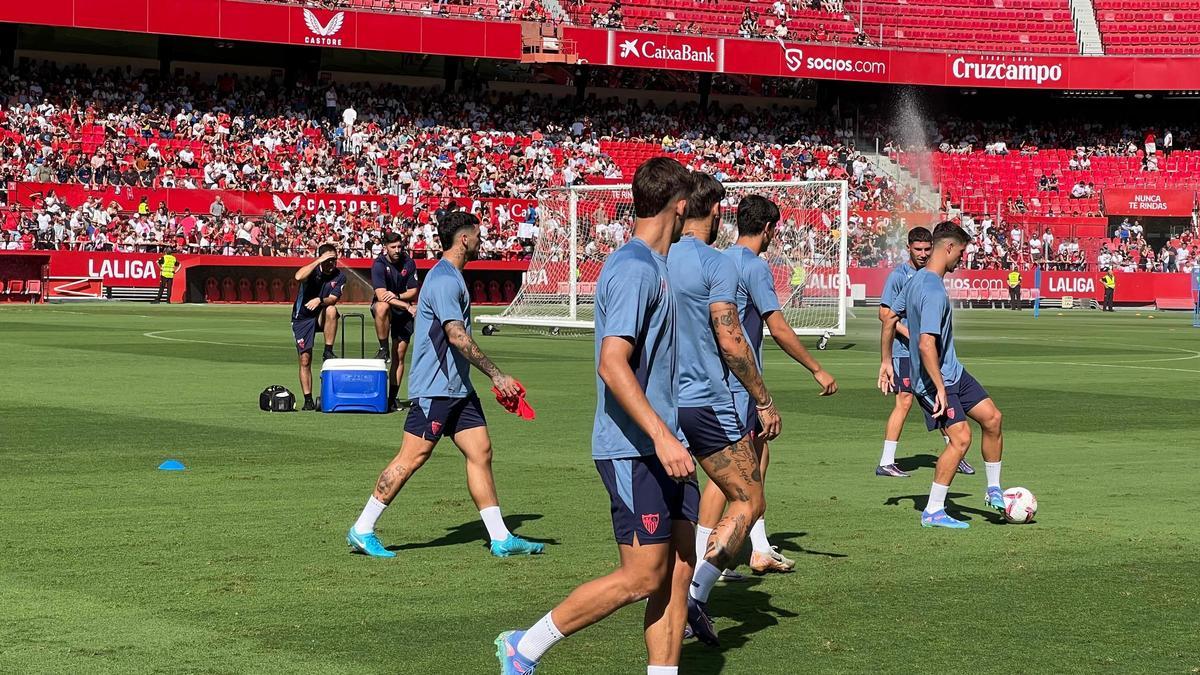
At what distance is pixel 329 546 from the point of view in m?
9.41

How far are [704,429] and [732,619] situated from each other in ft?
3.32

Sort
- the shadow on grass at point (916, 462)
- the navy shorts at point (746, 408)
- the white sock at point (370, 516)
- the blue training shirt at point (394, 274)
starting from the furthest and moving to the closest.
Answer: the blue training shirt at point (394, 274)
the shadow on grass at point (916, 462)
the white sock at point (370, 516)
the navy shorts at point (746, 408)

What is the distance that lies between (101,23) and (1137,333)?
1445 inches

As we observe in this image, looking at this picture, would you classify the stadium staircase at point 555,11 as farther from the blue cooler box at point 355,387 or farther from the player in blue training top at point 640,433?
the player in blue training top at point 640,433

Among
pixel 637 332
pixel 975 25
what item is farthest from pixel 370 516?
pixel 975 25

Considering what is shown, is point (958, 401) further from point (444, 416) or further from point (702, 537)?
point (444, 416)

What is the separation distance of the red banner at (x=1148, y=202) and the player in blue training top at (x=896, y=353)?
54.2 meters

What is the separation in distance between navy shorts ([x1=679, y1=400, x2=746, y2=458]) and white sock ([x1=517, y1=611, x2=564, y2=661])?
1.65m

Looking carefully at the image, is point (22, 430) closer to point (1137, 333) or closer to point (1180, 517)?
point (1180, 517)

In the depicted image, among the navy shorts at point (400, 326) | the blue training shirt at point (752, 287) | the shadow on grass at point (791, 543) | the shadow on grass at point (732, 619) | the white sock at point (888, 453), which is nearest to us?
the shadow on grass at point (732, 619)

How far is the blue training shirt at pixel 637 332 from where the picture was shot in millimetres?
5641

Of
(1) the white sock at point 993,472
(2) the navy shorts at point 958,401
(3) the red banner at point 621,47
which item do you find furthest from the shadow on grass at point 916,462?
(3) the red banner at point 621,47

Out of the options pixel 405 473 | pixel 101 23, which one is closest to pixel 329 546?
pixel 405 473

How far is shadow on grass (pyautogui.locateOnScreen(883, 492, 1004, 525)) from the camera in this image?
10.9m
